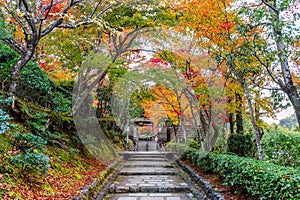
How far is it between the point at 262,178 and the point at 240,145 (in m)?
4.03

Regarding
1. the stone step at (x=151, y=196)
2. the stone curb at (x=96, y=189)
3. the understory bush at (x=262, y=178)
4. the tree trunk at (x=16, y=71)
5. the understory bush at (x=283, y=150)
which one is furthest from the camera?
the understory bush at (x=283, y=150)

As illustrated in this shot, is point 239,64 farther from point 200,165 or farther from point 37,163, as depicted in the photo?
point 37,163

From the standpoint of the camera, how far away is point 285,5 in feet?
15.2

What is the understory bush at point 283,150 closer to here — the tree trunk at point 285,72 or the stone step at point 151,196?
the tree trunk at point 285,72

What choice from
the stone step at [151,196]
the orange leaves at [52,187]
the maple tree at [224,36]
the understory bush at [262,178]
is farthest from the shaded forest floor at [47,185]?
the maple tree at [224,36]

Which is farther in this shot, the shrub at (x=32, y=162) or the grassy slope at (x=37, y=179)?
the shrub at (x=32, y=162)

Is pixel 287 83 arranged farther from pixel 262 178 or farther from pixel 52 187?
pixel 52 187

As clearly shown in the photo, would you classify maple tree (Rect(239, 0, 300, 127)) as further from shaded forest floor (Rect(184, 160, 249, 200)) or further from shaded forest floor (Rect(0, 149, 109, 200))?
shaded forest floor (Rect(0, 149, 109, 200))

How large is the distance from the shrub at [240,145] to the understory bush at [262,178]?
1.85 m

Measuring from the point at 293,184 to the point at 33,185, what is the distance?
3.87 m

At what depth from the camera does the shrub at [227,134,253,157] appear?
7.52 meters

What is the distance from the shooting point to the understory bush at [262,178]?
2.93m

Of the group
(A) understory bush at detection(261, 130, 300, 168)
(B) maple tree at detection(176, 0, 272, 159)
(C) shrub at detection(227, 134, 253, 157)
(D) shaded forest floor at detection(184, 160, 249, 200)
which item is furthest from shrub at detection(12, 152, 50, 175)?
(A) understory bush at detection(261, 130, 300, 168)

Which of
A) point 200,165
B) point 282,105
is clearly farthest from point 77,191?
point 282,105
